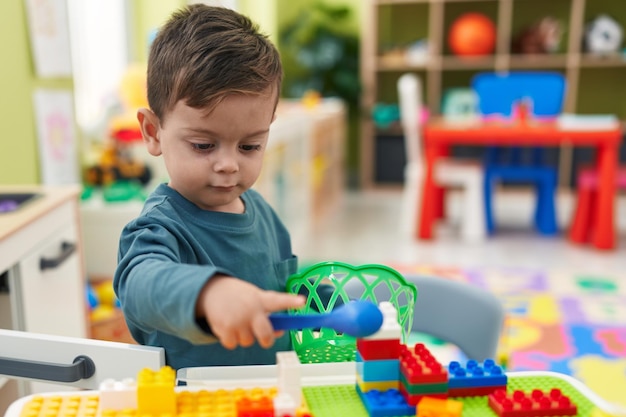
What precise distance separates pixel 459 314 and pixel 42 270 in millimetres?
875

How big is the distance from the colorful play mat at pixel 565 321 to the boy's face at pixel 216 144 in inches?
38.3

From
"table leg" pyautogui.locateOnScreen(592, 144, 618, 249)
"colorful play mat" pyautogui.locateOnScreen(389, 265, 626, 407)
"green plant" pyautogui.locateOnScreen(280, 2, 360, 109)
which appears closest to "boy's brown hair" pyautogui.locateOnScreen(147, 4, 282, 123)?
"colorful play mat" pyautogui.locateOnScreen(389, 265, 626, 407)

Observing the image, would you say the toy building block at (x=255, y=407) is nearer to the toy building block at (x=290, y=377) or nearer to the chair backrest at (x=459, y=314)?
the toy building block at (x=290, y=377)

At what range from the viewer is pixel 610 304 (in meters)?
2.51

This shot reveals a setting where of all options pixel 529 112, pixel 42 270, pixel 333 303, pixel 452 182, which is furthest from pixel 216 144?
pixel 529 112

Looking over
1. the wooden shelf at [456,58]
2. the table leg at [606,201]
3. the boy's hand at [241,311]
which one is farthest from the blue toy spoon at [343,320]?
the wooden shelf at [456,58]

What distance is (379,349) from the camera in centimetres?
56

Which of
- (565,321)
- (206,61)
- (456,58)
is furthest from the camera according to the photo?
(456,58)

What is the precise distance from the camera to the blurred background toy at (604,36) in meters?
4.55

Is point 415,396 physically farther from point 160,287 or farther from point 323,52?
point 323,52

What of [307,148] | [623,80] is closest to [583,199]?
[307,148]

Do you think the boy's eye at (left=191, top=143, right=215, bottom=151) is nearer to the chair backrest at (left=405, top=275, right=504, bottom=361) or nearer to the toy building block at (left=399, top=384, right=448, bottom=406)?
the toy building block at (left=399, top=384, right=448, bottom=406)

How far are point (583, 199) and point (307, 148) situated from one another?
151 centimetres

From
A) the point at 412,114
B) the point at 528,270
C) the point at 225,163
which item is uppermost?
the point at 225,163
